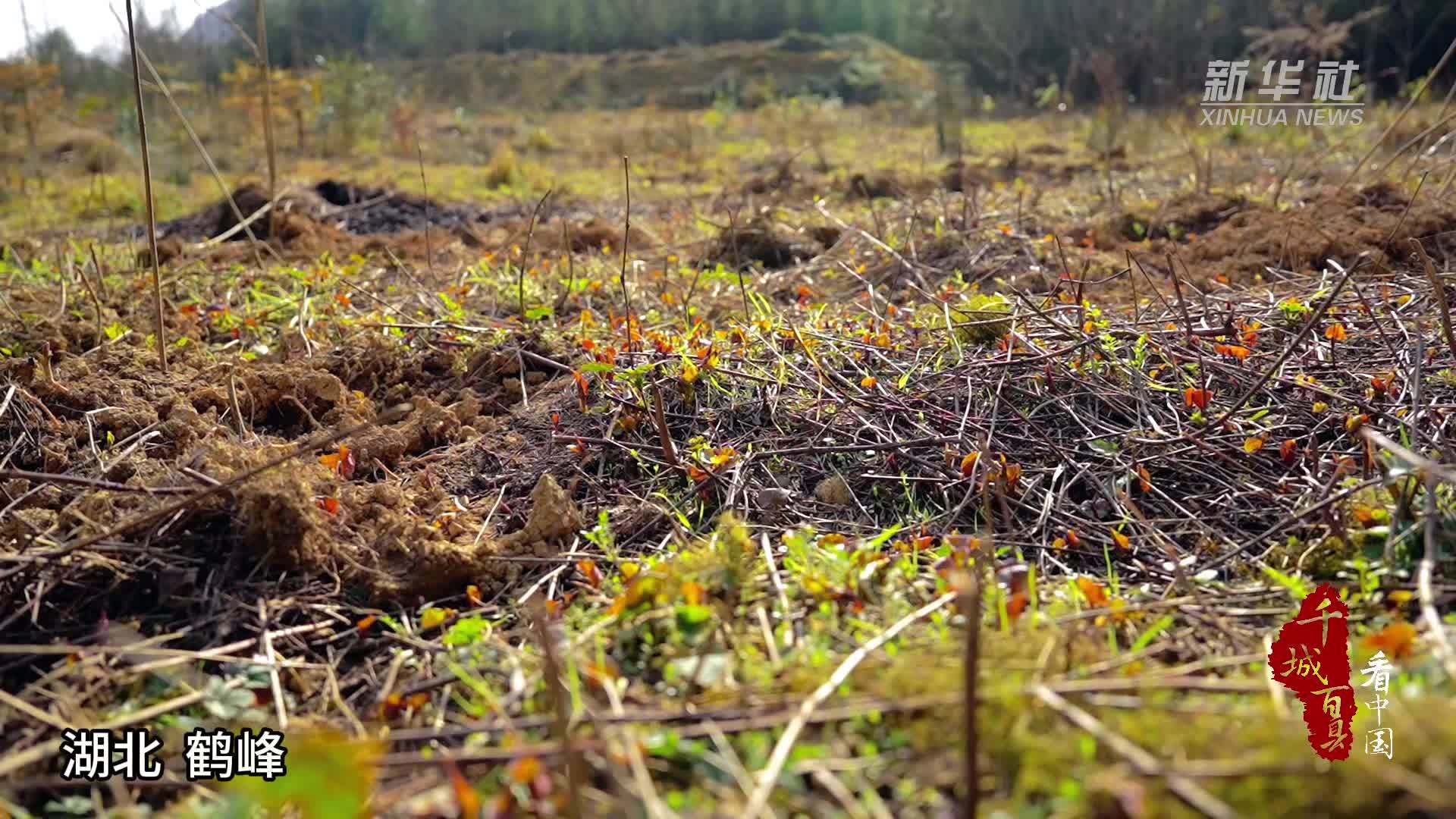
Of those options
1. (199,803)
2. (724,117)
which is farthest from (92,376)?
(724,117)

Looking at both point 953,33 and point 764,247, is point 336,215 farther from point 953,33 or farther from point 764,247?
point 953,33

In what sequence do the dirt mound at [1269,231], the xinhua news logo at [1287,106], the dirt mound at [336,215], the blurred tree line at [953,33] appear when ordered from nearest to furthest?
the dirt mound at [1269,231] → the dirt mound at [336,215] → the xinhua news logo at [1287,106] → the blurred tree line at [953,33]

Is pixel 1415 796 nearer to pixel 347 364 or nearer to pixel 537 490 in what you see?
pixel 537 490

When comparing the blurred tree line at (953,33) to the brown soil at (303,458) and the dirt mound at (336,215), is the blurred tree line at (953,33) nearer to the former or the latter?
the dirt mound at (336,215)

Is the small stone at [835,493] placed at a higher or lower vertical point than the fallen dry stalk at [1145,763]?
lower

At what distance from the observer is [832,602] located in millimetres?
1565

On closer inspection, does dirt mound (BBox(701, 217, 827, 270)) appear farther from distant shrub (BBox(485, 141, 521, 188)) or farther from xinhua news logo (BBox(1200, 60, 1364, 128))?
distant shrub (BBox(485, 141, 521, 188))

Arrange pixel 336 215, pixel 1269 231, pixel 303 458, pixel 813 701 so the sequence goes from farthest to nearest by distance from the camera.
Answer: pixel 336 215 < pixel 1269 231 < pixel 303 458 < pixel 813 701

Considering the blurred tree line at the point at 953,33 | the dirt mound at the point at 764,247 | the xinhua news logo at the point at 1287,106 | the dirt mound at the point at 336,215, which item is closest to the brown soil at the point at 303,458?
the blurred tree line at the point at 953,33

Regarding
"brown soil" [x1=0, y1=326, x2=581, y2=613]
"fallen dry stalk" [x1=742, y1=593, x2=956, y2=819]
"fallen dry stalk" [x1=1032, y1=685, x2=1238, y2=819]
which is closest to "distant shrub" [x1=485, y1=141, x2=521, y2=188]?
"brown soil" [x1=0, y1=326, x2=581, y2=613]

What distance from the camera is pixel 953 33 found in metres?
19.8

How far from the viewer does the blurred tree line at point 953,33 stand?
1216 cm

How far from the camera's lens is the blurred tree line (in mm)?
12156

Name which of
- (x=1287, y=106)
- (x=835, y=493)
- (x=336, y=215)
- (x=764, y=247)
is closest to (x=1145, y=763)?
(x=835, y=493)
